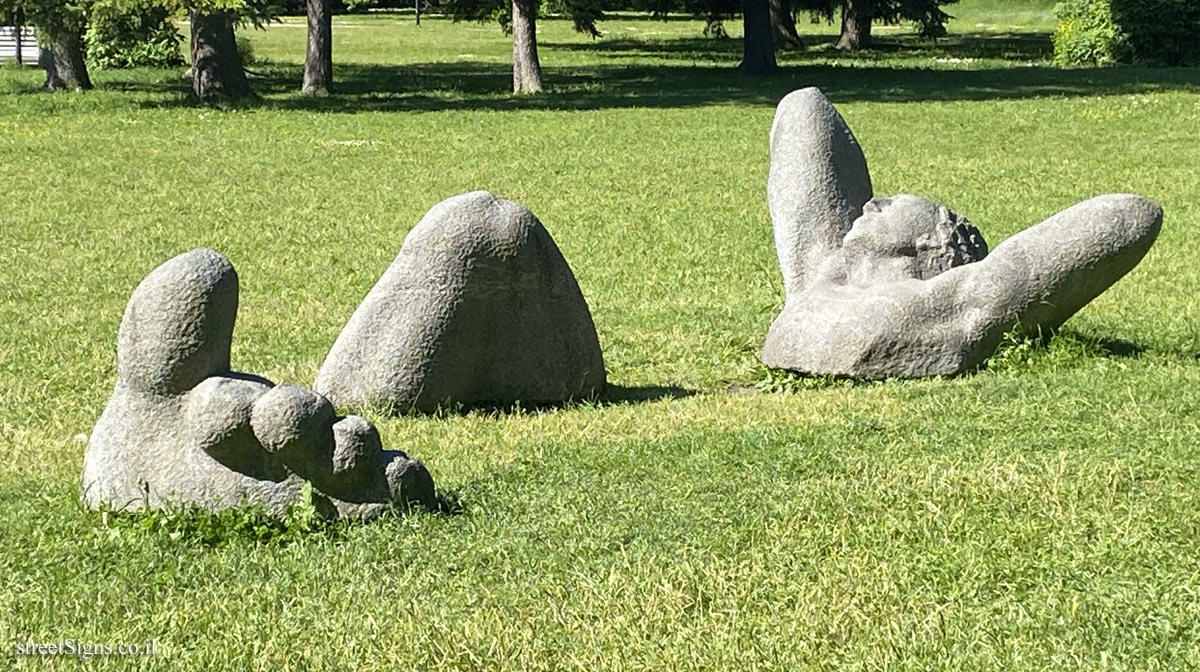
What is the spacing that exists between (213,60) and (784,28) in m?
24.6

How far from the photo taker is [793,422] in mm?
7359

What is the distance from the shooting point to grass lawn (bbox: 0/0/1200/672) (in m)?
4.79

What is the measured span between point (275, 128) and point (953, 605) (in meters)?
19.8

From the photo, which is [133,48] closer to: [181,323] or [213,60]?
[213,60]

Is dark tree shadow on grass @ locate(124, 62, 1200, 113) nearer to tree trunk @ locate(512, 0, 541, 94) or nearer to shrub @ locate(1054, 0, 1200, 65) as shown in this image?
tree trunk @ locate(512, 0, 541, 94)

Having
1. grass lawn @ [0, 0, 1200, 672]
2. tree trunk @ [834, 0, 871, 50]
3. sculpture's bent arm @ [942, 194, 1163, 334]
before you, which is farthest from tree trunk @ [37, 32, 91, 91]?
sculpture's bent arm @ [942, 194, 1163, 334]

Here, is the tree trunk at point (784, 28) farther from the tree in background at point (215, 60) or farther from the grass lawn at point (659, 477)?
the grass lawn at point (659, 477)

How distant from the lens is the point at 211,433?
18.3ft

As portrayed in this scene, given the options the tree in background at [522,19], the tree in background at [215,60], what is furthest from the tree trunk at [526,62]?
the tree in background at [215,60]

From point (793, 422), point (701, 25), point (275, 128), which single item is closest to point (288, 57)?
point (275, 128)

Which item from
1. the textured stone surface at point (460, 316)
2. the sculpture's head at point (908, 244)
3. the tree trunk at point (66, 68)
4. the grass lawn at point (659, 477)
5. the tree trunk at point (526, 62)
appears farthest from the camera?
→ the tree trunk at point (66, 68)

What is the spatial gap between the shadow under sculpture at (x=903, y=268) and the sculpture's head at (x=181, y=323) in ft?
11.8

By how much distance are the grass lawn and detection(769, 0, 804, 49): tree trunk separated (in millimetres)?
30790

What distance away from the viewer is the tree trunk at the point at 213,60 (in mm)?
27047
